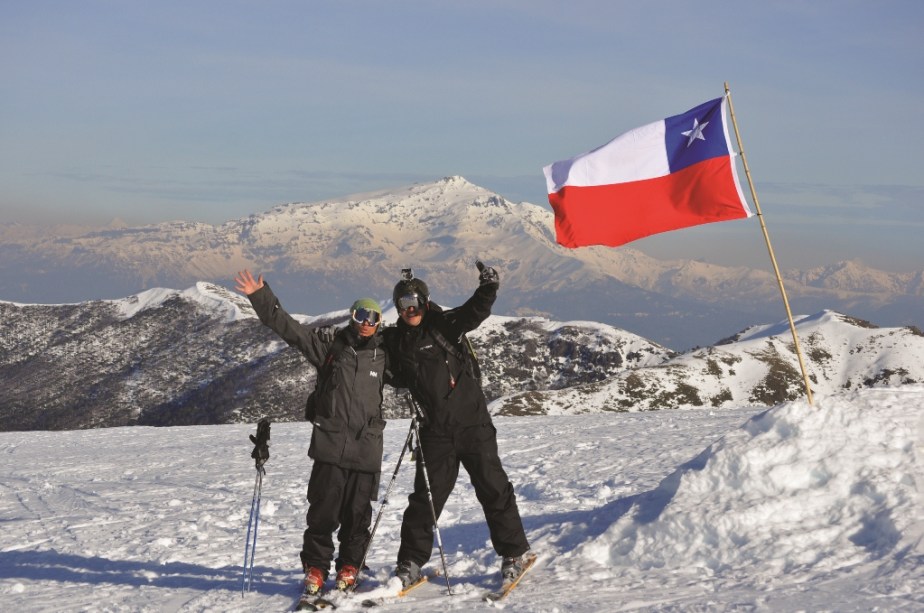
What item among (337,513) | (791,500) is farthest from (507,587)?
(791,500)

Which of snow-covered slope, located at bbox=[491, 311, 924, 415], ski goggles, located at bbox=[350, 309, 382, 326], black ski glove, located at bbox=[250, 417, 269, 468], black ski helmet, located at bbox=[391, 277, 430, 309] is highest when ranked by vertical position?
black ski helmet, located at bbox=[391, 277, 430, 309]

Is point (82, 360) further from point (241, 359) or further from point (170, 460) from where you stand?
point (170, 460)

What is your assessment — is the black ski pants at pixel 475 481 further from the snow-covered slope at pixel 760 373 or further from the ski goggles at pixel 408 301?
the snow-covered slope at pixel 760 373

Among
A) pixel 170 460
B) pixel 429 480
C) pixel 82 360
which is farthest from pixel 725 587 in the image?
pixel 82 360

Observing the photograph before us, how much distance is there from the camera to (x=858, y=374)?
97.4m

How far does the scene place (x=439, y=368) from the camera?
860cm

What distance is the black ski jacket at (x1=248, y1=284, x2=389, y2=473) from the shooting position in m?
8.55

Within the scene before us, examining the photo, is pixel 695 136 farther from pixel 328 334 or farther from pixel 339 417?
pixel 339 417

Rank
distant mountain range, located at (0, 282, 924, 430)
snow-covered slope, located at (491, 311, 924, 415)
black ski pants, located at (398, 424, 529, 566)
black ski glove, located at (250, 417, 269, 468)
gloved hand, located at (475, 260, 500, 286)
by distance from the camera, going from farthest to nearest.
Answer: distant mountain range, located at (0, 282, 924, 430) < snow-covered slope, located at (491, 311, 924, 415) < black ski glove, located at (250, 417, 269, 468) < black ski pants, located at (398, 424, 529, 566) < gloved hand, located at (475, 260, 500, 286)

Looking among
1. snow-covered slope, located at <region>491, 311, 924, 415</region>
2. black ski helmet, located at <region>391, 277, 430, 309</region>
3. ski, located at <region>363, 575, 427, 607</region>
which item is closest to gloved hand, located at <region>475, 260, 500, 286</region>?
black ski helmet, located at <region>391, 277, 430, 309</region>

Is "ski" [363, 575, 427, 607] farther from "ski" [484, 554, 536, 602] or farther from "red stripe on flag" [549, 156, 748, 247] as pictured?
"red stripe on flag" [549, 156, 748, 247]

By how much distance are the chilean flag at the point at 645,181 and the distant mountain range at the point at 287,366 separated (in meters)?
59.3

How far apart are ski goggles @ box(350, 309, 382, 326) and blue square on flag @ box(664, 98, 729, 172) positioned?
230 inches

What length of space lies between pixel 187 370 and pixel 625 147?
119684 mm
